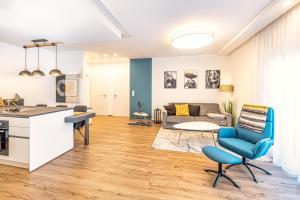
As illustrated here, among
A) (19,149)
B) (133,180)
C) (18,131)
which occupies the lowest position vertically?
(133,180)

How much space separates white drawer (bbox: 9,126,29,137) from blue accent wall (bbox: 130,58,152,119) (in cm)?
449

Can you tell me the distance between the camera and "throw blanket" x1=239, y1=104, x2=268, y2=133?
2551 mm

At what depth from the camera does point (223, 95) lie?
6.01m

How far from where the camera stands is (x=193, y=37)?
337cm

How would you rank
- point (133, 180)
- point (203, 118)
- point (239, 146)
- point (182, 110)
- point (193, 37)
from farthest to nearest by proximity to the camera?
1. point (182, 110)
2. point (203, 118)
3. point (193, 37)
4. point (239, 146)
5. point (133, 180)

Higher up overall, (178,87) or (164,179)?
(178,87)

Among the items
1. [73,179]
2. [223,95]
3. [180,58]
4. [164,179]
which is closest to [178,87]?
[180,58]

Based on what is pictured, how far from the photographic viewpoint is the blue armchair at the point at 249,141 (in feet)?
7.25

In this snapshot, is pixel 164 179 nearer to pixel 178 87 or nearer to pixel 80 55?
pixel 178 87

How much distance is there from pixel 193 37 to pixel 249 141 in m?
2.26

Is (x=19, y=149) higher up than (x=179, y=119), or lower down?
lower down

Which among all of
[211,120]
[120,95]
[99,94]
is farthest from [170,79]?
[99,94]

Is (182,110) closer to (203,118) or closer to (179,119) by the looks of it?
(179,119)

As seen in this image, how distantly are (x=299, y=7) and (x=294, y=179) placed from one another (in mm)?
2534
